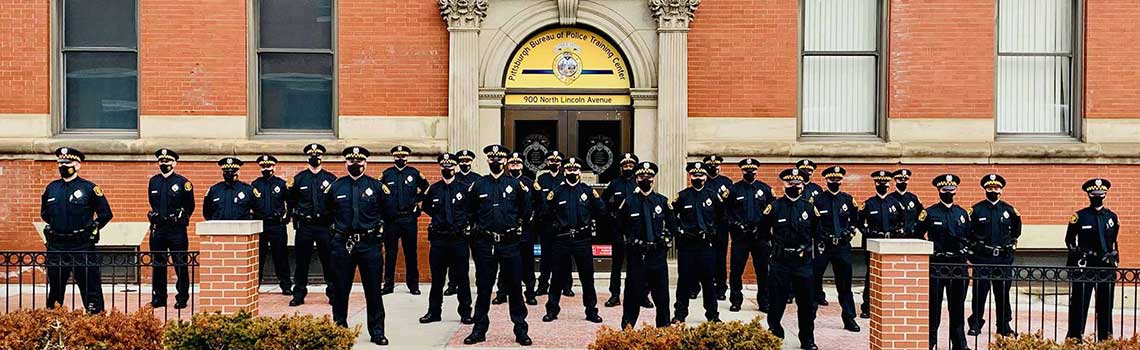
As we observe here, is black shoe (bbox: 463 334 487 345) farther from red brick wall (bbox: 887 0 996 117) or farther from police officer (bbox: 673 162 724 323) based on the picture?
red brick wall (bbox: 887 0 996 117)

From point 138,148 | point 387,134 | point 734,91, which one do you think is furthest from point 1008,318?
point 138,148

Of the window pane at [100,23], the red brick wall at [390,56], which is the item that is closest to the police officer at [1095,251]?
the red brick wall at [390,56]

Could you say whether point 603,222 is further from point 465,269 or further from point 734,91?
point 734,91

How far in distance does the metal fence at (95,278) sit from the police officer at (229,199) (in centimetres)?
83

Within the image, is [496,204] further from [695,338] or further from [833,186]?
[833,186]

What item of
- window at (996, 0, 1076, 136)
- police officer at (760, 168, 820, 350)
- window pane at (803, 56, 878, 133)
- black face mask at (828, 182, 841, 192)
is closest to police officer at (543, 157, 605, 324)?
police officer at (760, 168, 820, 350)

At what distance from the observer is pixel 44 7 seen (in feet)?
49.3

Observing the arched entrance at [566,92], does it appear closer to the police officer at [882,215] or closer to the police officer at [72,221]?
the police officer at [882,215]

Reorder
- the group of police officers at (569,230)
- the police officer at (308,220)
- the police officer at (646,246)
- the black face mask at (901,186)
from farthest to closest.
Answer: the police officer at (308,220), the black face mask at (901,186), the police officer at (646,246), the group of police officers at (569,230)

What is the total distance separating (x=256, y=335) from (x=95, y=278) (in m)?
4.34

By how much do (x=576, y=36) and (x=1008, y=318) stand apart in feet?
23.1

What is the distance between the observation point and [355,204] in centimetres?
1067

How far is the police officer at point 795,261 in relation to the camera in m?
10.6

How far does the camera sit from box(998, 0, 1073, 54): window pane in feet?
50.9
